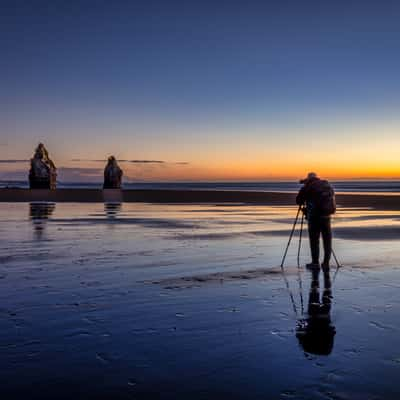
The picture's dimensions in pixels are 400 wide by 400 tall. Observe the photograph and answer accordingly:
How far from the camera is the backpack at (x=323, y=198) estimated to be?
13484mm

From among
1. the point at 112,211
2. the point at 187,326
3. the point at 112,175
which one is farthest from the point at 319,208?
the point at 112,175

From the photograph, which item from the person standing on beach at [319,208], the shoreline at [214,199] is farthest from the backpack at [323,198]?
the shoreline at [214,199]

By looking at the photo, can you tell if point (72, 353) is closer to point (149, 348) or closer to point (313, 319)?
point (149, 348)

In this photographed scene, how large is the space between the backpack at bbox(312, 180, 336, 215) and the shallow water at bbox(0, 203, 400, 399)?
1.50 m

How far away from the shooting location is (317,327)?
7164 mm

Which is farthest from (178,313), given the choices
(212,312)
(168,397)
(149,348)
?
(168,397)

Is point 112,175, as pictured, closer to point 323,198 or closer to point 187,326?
point 323,198

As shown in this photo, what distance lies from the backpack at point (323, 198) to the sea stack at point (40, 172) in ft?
245

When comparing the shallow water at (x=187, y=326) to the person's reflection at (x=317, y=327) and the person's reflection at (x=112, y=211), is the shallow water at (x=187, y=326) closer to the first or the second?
the person's reflection at (x=317, y=327)

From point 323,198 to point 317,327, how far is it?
6.83 m

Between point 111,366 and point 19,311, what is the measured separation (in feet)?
9.87

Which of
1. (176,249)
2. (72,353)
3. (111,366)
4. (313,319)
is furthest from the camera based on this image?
(176,249)

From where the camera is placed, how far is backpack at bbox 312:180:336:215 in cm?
1348

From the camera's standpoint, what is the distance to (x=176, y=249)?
15.4m
